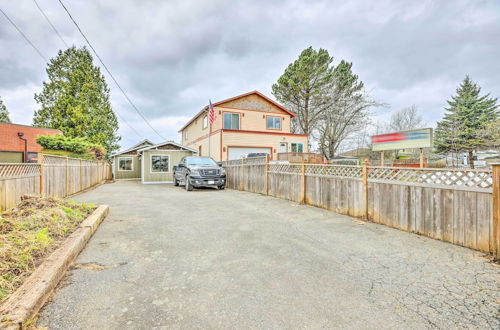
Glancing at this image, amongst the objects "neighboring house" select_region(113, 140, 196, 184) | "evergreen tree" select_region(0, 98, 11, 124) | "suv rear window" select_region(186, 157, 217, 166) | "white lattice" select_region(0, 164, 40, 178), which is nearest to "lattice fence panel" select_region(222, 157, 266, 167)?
"suv rear window" select_region(186, 157, 217, 166)

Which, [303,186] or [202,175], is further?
[202,175]

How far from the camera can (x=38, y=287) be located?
2.08 metres

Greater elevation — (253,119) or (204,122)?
(253,119)

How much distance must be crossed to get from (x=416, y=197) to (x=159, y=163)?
17275 mm

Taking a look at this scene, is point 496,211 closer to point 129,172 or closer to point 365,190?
point 365,190

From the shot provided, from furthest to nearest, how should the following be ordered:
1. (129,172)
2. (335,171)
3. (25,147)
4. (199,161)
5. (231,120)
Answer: (129,172) < (231,120) < (25,147) < (199,161) < (335,171)

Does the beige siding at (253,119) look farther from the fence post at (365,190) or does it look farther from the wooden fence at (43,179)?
the fence post at (365,190)

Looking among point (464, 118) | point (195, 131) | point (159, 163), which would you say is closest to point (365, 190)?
point (159, 163)

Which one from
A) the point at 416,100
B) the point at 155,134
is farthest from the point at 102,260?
the point at 416,100

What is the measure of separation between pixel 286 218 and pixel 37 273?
4530 mm

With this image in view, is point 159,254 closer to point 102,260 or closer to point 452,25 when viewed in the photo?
point 102,260

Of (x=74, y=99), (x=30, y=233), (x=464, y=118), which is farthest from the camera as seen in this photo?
(x=464, y=118)

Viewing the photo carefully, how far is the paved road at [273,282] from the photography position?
1868 millimetres

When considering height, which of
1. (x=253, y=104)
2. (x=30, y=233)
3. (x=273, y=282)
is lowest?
(x=273, y=282)
